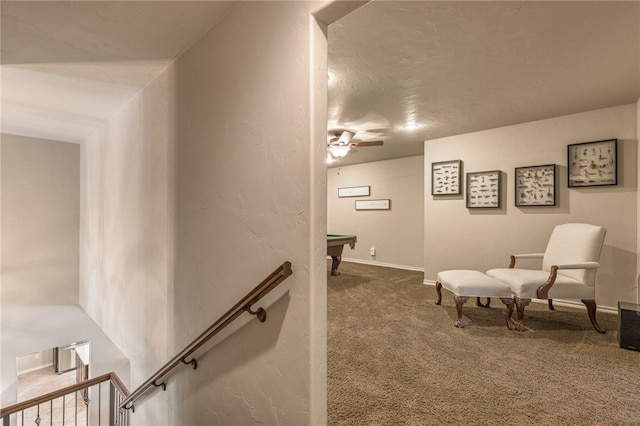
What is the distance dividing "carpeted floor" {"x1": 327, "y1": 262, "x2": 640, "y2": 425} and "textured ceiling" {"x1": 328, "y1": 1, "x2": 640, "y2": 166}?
7.25 feet

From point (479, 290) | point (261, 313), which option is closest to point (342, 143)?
point (479, 290)

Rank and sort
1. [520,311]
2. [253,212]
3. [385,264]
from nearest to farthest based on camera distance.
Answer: [253,212]
[520,311]
[385,264]

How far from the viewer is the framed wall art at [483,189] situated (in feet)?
12.5

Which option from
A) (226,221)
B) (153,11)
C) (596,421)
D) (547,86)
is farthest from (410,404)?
(547,86)

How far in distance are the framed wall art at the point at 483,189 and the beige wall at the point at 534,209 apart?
0.08 metres

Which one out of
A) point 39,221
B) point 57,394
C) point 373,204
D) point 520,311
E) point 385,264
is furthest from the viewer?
point 373,204

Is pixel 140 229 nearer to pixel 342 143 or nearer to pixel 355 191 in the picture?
pixel 342 143

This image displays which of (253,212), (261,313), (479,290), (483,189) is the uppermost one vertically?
(483,189)

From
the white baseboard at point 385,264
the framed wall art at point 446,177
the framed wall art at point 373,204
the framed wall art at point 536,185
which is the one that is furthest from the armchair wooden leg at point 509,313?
the framed wall art at point 373,204

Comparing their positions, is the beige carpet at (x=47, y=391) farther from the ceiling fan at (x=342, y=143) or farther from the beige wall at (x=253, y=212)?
the ceiling fan at (x=342, y=143)

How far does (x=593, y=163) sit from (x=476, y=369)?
282 cm

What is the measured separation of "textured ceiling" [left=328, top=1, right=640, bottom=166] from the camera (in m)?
1.60

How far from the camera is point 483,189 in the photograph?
3912mm

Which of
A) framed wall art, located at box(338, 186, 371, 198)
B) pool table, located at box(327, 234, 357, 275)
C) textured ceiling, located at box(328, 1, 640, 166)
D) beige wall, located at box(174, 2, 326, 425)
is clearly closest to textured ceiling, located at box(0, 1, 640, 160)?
textured ceiling, located at box(328, 1, 640, 166)
